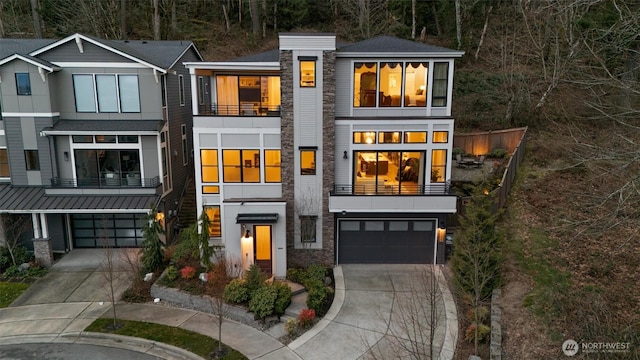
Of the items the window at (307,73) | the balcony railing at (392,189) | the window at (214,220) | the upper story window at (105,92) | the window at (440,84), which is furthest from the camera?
the upper story window at (105,92)

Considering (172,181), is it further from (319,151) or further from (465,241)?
(465,241)

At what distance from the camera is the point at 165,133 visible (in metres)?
21.9

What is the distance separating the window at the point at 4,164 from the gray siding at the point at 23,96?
2.25 metres

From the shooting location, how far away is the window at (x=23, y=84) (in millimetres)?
19859

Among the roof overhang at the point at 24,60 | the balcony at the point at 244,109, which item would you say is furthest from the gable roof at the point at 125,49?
the balcony at the point at 244,109

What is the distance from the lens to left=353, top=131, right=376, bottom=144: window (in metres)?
18.7

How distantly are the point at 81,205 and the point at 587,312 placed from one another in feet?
67.8

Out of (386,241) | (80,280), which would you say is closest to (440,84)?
(386,241)

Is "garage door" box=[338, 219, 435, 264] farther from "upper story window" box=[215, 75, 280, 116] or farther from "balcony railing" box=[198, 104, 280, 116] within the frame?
"upper story window" box=[215, 75, 280, 116]

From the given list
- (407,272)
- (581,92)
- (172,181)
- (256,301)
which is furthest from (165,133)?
(581,92)

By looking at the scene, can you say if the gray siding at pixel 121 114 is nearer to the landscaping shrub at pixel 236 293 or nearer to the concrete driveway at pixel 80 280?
the concrete driveway at pixel 80 280

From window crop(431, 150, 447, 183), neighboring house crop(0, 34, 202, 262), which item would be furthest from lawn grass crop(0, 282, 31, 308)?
window crop(431, 150, 447, 183)

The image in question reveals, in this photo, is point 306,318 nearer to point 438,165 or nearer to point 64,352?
point 64,352

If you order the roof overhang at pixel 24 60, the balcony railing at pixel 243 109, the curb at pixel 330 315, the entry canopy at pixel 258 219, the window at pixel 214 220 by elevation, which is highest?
the roof overhang at pixel 24 60
